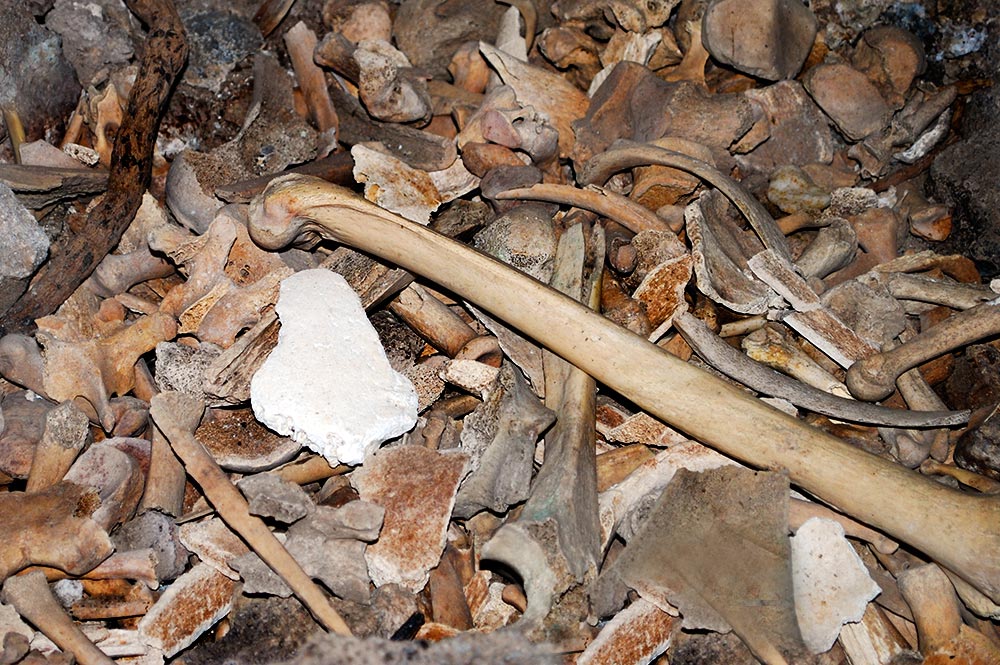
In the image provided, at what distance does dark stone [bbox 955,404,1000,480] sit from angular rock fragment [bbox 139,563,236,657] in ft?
4.48

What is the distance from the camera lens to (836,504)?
4.71ft

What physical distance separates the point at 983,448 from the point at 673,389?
1.92 feet

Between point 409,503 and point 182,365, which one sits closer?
point 409,503

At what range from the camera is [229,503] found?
1.42 metres

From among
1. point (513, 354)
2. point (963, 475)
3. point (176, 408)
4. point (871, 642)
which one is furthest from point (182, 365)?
point (963, 475)

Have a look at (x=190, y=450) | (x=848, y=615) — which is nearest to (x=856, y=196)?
(x=848, y=615)

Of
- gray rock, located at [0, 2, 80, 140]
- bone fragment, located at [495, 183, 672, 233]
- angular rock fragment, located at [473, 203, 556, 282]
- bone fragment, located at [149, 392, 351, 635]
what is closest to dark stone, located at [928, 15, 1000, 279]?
bone fragment, located at [495, 183, 672, 233]

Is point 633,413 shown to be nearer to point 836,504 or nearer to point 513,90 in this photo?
point 836,504

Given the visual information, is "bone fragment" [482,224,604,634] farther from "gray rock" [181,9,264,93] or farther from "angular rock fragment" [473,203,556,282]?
"gray rock" [181,9,264,93]

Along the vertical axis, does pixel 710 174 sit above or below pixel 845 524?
above

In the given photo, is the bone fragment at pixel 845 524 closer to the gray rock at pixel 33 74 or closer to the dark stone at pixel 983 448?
the dark stone at pixel 983 448

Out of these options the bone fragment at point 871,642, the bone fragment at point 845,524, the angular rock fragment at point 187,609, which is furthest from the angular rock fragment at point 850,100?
the angular rock fragment at point 187,609

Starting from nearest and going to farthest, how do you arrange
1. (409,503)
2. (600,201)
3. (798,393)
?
(409,503), (798,393), (600,201)

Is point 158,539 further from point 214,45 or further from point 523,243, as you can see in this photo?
point 214,45
